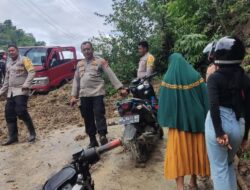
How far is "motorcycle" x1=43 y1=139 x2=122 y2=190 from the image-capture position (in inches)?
87.3

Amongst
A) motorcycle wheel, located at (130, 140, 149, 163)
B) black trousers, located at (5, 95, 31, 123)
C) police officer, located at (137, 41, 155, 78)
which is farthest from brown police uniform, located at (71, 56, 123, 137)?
black trousers, located at (5, 95, 31, 123)

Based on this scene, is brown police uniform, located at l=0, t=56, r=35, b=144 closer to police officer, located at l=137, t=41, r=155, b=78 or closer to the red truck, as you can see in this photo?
police officer, located at l=137, t=41, r=155, b=78

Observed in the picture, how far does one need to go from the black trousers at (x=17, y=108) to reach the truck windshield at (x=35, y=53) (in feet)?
24.4

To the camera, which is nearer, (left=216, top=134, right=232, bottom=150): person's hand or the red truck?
(left=216, top=134, right=232, bottom=150): person's hand

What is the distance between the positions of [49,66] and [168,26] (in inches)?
192

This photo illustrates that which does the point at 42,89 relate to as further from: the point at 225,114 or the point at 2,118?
→ the point at 225,114

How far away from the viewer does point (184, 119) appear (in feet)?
14.9

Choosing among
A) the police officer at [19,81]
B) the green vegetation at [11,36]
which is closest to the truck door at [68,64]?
the police officer at [19,81]

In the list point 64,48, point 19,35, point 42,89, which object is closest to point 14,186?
point 42,89

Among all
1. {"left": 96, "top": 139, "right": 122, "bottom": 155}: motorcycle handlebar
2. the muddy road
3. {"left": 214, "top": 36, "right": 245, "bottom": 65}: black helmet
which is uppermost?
{"left": 214, "top": 36, "right": 245, "bottom": 65}: black helmet

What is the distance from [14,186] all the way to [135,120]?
6.28 ft

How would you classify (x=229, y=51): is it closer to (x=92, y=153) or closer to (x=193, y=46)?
(x=92, y=153)

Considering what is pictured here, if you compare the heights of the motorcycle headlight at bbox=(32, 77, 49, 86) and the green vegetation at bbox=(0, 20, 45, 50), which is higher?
the green vegetation at bbox=(0, 20, 45, 50)

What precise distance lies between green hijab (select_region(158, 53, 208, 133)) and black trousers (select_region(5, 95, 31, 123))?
396 cm
